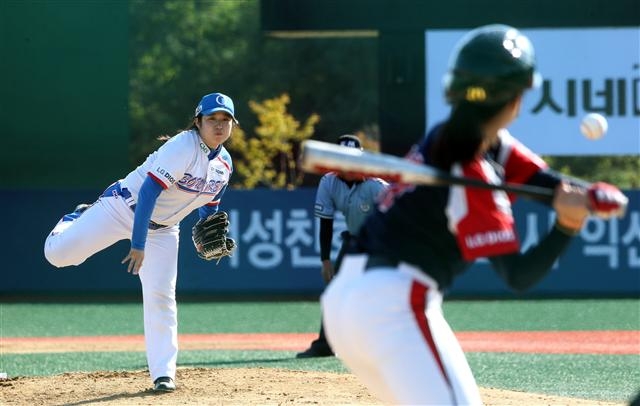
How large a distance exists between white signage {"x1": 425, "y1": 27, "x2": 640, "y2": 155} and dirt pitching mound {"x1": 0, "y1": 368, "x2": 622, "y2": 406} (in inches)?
309

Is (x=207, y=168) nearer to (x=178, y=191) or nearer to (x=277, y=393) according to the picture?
(x=178, y=191)

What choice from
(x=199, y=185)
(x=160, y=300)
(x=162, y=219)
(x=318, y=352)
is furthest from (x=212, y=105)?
(x=318, y=352)

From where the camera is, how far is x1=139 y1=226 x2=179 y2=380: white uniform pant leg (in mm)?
6512

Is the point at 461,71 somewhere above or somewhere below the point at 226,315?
above

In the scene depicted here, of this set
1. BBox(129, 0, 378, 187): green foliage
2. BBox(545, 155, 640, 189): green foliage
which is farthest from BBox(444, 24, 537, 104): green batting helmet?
BBox(545, 155, 640, 189): green foliage

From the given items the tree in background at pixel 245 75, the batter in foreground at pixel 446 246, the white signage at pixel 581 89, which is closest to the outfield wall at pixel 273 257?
the white signage at pixel 581 89

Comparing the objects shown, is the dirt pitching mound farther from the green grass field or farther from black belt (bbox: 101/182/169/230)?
black belt (bbox: 101/182/169/230)

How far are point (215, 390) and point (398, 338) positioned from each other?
3.59 m

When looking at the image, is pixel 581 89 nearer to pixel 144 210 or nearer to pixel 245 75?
pixel 144 210

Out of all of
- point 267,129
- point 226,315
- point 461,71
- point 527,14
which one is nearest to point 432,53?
point 527,14

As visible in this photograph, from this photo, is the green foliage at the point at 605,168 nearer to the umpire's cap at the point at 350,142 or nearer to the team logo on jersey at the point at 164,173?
the umpire's cap at the point at 350,142

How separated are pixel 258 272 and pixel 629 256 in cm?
462

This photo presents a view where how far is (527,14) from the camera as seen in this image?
14227 millimetres

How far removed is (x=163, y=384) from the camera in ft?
21.4
